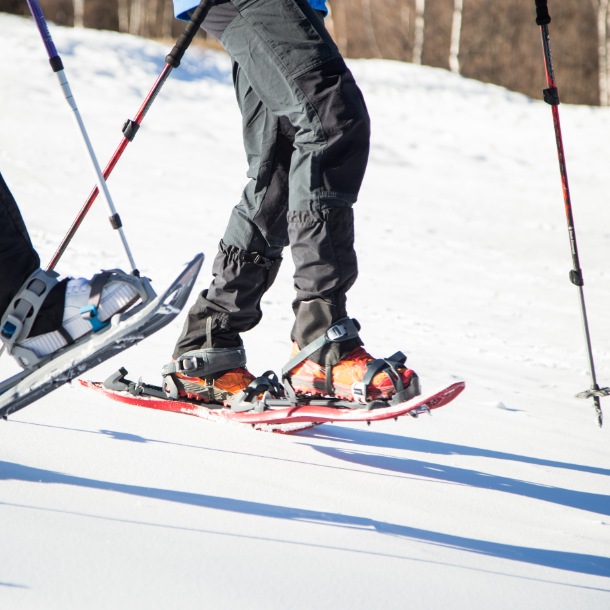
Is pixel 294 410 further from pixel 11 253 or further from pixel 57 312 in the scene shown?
pixel 11 253

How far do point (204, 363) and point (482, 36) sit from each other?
25.4 meters

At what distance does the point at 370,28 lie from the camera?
77.7ft

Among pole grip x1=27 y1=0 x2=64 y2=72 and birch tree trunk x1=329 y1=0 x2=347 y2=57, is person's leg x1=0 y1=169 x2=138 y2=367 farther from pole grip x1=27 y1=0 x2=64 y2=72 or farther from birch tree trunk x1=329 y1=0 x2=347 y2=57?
birch tree trunk x1=329 y1=0 x2=347 y2=57

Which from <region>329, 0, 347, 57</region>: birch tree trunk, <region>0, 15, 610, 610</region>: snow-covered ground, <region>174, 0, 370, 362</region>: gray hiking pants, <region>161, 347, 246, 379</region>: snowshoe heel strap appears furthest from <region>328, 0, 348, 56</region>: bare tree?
<region>161, 347, 246, 379</region>: snowshoe heel strap

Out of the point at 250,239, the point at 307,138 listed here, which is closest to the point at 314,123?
the point at 307,138

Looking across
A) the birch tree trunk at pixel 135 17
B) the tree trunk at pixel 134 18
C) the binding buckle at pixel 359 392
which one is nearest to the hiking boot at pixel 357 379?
the binding buckle at pixel 359 392

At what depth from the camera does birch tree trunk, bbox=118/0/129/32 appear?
25.4 metres

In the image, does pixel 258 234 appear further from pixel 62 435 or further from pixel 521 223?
pixel 521 223

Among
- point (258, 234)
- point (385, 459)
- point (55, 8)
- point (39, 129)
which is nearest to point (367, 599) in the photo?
point (385, 459)

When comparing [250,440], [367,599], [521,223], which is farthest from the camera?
[521,223]

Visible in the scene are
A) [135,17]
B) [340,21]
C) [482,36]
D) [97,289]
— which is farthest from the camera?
[135,17]

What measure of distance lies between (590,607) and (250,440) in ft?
3.23

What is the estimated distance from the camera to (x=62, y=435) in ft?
5.03

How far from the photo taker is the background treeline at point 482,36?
23391mm
